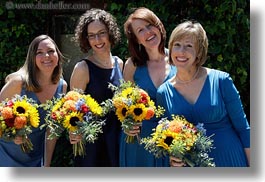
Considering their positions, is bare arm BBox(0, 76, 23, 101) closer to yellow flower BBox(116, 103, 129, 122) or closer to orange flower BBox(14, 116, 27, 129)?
orange flower BBox(14, 116, 27, 129)

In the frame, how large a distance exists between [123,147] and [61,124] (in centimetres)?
48

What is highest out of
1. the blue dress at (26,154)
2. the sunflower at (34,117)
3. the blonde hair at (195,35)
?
the blonde hair at (195,35)

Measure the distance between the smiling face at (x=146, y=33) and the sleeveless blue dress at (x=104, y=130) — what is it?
0.90ft

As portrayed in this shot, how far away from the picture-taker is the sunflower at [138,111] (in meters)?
2.44

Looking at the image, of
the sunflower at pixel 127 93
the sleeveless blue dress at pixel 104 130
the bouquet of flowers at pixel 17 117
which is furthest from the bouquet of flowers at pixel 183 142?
the bouquet of flowers at pixel 17 117

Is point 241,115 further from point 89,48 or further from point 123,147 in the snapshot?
point 89,48

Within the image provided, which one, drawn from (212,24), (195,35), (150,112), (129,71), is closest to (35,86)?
(129,71)

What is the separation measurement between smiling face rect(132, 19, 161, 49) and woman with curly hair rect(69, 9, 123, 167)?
175 mm

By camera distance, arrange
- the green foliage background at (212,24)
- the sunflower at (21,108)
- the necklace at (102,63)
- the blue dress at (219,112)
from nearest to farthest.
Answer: the blue dress at (219,112)
the sunflower at (21,108)
the necklace at (102,63)
the green foliage background at (212,24)

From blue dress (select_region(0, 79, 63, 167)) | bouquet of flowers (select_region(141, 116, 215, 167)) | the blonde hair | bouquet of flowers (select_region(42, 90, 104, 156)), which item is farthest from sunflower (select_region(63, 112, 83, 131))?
the blonde hair

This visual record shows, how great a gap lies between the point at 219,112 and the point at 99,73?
2.56 ft

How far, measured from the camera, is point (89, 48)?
276 cm

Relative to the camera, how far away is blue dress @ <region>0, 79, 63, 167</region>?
271cm

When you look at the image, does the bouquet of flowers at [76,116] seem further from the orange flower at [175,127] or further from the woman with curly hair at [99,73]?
the orange flower at [175,127]
